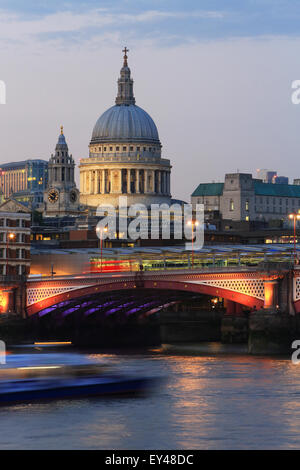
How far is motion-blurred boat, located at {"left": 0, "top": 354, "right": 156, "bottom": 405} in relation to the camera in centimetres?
6638

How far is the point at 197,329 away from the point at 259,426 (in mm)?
58816

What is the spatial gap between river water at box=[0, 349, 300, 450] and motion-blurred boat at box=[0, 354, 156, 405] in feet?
2.63

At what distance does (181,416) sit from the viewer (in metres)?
62.5

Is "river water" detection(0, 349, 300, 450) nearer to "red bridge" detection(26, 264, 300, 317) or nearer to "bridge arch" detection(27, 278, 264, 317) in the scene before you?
"red bridge" detection(26, 264, 300, 317)

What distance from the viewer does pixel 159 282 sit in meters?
99.9

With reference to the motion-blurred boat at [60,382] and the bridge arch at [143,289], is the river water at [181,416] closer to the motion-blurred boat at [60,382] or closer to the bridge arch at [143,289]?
the motion-blurred boat at [60,382]

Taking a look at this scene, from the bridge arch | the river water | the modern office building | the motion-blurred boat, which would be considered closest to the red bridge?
A: the bridge arch

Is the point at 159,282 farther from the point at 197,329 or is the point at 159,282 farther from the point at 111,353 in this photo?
the point at 197,329

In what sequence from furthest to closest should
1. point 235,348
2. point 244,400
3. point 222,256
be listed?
1. point 222,256
2. point 235,348
3. point 244,400

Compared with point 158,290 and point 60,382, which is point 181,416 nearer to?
point 60,382

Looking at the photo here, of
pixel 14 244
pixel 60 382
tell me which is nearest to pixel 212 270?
pixel 60 382

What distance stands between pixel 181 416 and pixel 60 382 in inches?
322
